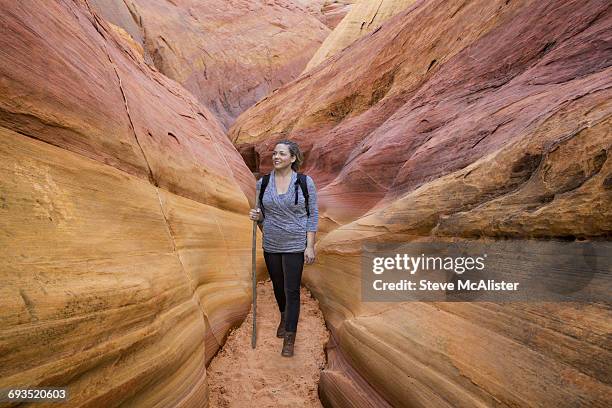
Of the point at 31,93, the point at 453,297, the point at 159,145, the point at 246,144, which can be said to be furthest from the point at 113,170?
the point at 246,144

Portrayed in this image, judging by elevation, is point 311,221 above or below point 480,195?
below

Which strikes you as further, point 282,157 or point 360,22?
point 360,22

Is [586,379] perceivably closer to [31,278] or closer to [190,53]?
[31,278]

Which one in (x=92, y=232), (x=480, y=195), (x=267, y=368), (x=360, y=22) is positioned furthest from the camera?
(x=360, y=22)

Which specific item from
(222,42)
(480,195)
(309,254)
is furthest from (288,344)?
(222,42)

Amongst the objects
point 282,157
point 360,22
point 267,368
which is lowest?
point 267,368

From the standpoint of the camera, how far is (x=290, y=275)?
3783 millimetres

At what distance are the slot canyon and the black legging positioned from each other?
0.48m

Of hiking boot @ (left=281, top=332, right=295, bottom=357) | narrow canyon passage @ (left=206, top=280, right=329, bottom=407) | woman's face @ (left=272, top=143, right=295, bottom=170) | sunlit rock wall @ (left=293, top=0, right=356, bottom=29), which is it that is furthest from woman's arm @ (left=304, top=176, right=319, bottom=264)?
sunlit rock wall @ (left=293, top=0, right=356, bottom=29)

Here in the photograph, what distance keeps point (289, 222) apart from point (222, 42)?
44.4 ft

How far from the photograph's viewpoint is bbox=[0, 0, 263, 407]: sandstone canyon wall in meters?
1.88

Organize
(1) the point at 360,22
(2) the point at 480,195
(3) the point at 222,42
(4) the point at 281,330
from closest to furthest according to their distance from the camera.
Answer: (2) the point at 480,195
(4) the point at 281,330
(1) the point at 360,22
(3) the point at 222,42

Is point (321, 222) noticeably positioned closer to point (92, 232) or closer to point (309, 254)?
point (309, 254)

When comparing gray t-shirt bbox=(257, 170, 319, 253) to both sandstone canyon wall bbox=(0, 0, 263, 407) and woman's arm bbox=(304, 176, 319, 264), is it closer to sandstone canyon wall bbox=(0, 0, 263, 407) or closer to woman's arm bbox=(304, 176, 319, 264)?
woman's arm bbox=(304, 176, 319, 264)
